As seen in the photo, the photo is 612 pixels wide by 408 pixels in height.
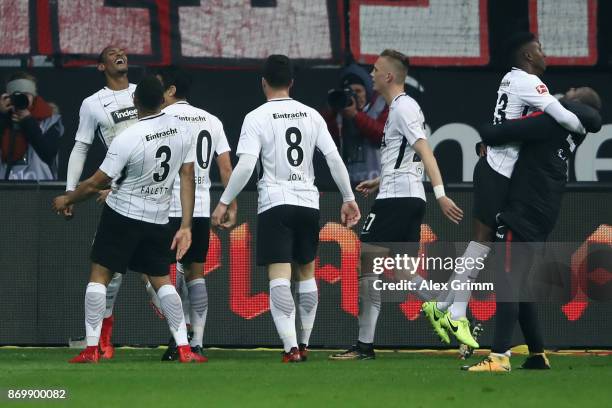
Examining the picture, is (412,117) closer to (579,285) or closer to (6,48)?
(579,285)

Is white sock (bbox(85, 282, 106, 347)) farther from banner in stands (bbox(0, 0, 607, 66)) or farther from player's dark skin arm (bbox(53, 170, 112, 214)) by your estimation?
banner in stands (bbox(0, 0, 607, 66))

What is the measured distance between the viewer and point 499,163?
10.7 meters

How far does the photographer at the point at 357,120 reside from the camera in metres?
14.1

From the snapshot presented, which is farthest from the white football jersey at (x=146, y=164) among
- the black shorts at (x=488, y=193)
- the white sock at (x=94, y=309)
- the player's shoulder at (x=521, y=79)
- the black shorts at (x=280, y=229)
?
the player's shoulder at (x=521, y=79)

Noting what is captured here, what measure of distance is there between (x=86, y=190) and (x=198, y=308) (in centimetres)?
141

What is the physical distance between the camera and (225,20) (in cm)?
1527

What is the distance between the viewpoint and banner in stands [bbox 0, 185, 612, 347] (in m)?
12.3

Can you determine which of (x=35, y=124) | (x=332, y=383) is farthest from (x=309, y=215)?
(x=35, y=124)

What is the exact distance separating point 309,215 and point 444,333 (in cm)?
137

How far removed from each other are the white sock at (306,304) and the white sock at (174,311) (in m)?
0.87

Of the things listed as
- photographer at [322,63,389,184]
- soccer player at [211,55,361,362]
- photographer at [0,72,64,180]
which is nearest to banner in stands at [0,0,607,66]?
photographer at [322,63,389,184]

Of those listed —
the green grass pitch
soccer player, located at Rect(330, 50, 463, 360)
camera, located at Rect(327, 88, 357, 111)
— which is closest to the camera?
the green grass pitch

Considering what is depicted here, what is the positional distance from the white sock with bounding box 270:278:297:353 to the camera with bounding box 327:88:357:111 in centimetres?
358

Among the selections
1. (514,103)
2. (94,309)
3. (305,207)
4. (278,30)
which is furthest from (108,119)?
(278,30)
